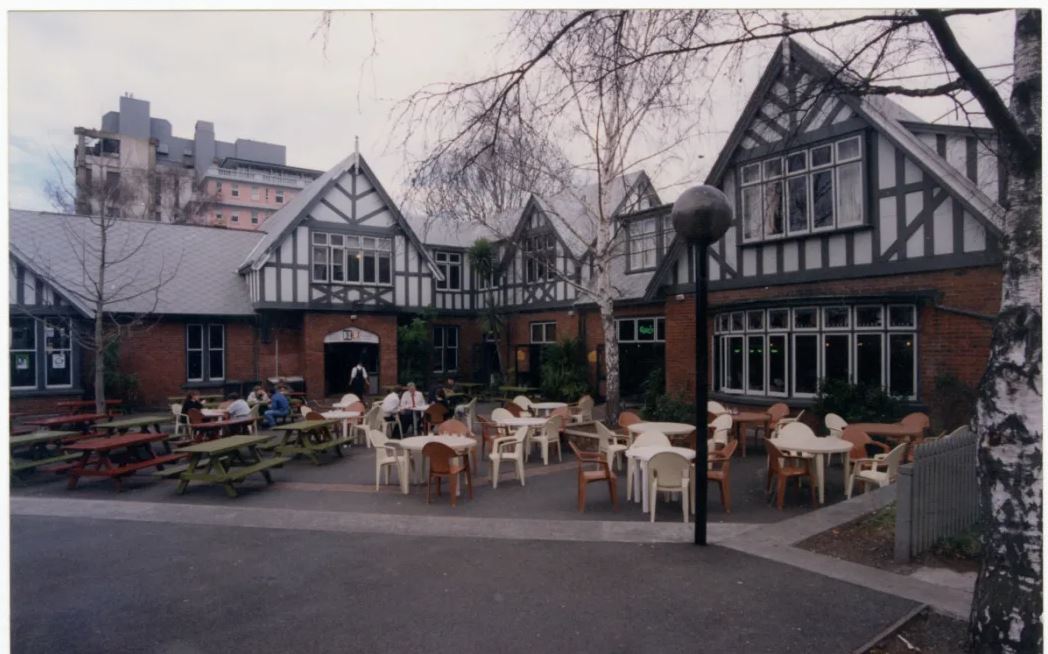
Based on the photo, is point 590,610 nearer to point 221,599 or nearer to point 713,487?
point 221,599

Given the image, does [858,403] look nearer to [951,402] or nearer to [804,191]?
[951,402]

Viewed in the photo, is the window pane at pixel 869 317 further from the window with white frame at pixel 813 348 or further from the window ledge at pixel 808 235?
the window ledge at pixel 808 235

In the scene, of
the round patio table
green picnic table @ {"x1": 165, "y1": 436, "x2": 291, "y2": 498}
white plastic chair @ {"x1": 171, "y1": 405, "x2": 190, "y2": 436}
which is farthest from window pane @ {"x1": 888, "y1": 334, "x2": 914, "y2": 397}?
white plastic chair @ {"x1": 171, "y1": 405, "x2": 190, "y2": 436}

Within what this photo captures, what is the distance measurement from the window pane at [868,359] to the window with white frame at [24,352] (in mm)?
20553

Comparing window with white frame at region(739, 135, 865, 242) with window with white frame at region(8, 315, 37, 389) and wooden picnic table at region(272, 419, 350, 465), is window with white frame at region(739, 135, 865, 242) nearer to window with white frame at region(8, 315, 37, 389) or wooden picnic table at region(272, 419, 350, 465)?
wooden picnic table at region(272, 419, 350, 465)

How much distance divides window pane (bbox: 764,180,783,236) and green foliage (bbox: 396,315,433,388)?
13.4 m

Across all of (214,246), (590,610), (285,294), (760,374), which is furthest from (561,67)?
(214,246)

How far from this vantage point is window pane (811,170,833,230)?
41.4ft

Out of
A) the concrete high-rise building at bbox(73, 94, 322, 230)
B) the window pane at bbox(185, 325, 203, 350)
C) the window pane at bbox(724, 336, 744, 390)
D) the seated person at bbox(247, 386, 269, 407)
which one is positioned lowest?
the seated person at bbox(247, 386, 269, 407)

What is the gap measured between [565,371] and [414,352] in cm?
629

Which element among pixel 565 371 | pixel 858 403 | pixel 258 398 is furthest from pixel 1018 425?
pixel 565 371

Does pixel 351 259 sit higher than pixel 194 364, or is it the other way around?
pixel 351 259

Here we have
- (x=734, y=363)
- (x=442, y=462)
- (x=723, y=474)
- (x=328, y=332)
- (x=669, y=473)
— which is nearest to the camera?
(x=669, y=473)

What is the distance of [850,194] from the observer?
40.4ft
